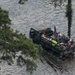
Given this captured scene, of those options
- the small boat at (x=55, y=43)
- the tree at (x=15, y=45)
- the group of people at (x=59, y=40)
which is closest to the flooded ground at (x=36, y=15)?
the small boat at (x=55, y=43)

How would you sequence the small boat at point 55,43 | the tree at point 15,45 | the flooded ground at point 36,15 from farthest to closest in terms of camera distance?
Result: the flooded ground at point 36,15 → the small boat at point 55,43 → the tree at point 15,45

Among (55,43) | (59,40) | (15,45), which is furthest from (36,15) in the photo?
(15,45)

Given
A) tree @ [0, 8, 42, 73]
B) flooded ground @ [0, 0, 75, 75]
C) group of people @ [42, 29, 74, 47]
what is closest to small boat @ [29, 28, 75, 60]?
group of people @ [42, 29, 74, 47]

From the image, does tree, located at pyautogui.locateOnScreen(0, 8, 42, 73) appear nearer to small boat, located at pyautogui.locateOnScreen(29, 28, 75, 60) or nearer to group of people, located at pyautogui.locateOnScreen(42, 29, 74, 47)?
small boat, located at pyautogui.locateOnScreen(29, 28, 75, 60)

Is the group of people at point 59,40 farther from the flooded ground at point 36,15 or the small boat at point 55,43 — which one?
the flooded ground at point 36,15

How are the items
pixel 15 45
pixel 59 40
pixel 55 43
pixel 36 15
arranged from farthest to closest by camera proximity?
pixel 36 15, pixel 59 40, pixel 55 43, pixel 15 45

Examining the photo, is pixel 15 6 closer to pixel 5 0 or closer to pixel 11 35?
pixel 5 0

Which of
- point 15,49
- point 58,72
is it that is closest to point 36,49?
point 15,49

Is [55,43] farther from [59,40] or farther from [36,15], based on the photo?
[36,15]
